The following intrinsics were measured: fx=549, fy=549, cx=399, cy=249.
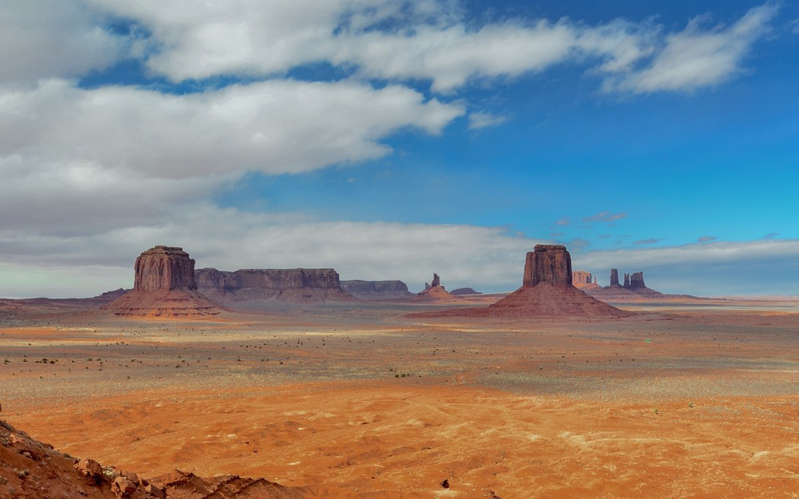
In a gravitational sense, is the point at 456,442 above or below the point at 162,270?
below

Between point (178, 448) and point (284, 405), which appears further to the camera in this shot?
point (284, 405)

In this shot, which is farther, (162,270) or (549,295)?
(162,270)

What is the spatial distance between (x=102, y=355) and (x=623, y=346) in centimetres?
4371

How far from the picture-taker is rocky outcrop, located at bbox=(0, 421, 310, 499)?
662 cm

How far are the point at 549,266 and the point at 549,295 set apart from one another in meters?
7.91

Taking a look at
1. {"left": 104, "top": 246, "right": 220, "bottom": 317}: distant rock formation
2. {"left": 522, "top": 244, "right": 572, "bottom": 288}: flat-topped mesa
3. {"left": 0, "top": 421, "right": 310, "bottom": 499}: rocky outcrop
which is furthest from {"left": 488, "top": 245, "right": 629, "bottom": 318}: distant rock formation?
{"left": 0, "top": 421, "right": 310, "bottom": 499}: rocky outcrop

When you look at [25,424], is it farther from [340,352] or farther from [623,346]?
[623,346]

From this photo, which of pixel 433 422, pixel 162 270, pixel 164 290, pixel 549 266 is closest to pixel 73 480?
pixel 433 422

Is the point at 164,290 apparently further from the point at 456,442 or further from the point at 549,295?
the point at 456,442

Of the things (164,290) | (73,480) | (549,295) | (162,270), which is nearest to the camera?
(73,480)

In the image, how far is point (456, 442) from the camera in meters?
14.3

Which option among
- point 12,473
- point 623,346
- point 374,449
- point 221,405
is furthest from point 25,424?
point 623,346

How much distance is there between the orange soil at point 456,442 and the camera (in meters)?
11.1

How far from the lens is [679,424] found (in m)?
16.4
